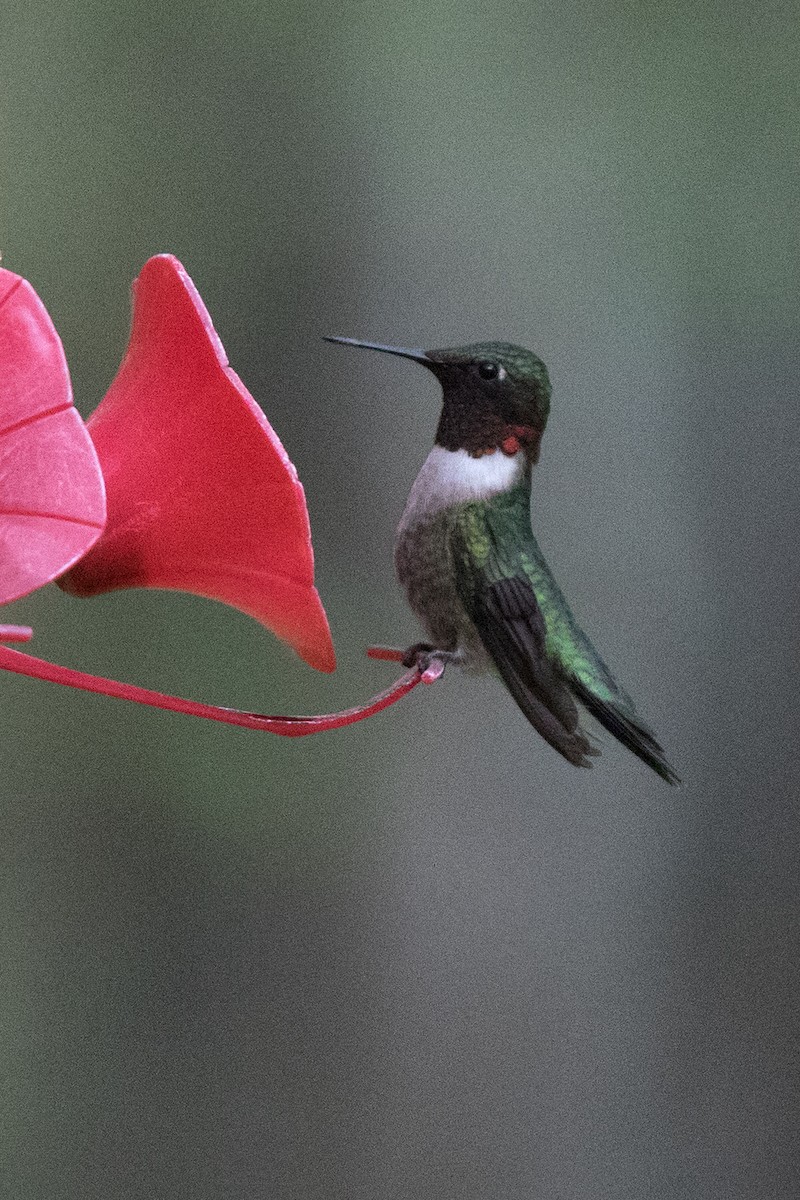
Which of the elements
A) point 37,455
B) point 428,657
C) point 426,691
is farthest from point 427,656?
point 426,691

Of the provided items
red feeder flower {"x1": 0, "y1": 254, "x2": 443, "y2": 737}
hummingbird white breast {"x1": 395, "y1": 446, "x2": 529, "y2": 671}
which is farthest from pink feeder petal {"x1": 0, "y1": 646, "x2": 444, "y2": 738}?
hummingbird white breast {"x1": 395, "y1": 446, "x2": 529, "y2": 671}

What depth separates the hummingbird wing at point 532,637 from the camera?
0.80m

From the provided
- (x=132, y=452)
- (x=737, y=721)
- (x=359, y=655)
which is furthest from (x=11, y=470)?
(x=737, y=721)

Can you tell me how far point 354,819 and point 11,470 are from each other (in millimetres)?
1710

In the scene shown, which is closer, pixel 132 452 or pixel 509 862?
pixel 132 452

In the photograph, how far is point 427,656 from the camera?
2.76 feet

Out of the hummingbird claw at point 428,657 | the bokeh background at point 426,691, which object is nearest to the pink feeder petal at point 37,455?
the hummingbird claw at point 428,657

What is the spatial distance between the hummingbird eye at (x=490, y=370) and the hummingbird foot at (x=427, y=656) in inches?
7.1

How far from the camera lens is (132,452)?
82cm

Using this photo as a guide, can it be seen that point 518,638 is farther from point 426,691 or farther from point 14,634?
point 426,691

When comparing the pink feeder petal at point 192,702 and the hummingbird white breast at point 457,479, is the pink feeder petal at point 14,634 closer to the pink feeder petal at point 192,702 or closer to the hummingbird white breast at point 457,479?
the pink feeder petal at point 192,702

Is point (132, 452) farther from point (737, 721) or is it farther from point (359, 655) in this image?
point (737, 721)

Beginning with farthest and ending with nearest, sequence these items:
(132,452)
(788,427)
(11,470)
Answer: (788,427), (132,452), (11,470)

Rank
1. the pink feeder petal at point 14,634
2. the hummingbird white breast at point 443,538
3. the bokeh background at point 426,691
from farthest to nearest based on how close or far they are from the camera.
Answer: the bokeh background at point 426,691 < the hummingbird white breast at point 443,538 < the pink feeder petal at point 14,634
